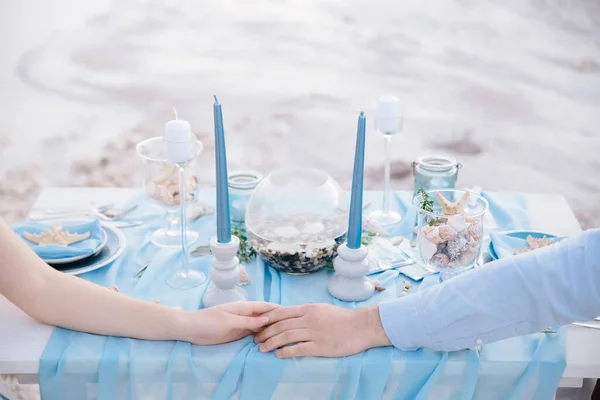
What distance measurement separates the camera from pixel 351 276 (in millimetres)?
1147

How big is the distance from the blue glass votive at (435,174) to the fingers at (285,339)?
0.51m

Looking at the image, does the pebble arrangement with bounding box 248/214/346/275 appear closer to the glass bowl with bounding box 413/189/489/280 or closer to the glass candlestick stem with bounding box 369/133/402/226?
the glass bowl with bounding box 413/189/489/280

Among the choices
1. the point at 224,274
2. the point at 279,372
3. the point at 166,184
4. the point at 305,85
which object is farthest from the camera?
the point at 305,85

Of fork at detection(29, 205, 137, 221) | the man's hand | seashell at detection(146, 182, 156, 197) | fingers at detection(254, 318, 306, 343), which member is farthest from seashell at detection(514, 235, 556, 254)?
fork at detection(29, 205, 137, 221)

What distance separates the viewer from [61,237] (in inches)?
50.6

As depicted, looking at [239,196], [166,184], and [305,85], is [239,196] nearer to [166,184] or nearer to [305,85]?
[166,184]

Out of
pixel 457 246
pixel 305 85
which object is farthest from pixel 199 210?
pixel 305 85

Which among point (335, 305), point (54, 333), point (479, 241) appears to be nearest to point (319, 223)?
point (335, 305)

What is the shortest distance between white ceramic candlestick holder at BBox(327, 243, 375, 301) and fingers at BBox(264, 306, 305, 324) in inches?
3.9

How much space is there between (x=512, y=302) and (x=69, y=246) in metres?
0.76

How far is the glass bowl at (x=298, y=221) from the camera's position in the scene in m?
1.20

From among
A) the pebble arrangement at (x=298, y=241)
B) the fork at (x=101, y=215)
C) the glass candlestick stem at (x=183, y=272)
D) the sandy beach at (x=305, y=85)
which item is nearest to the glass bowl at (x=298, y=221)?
the pebble arrangement at (x=298, y=241)

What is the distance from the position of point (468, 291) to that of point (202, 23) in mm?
2493

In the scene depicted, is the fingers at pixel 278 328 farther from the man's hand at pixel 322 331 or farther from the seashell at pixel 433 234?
the seashell at pixel 433 234
